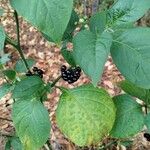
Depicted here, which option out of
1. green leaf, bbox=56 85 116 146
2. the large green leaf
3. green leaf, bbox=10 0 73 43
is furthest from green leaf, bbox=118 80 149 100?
green leaf, bbox=10 0 73 43

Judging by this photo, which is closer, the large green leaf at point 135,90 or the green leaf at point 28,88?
the green leaf at point 28,88

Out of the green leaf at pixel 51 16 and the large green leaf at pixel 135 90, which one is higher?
the green leaf at pixel 51 16

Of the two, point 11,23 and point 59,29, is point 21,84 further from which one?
point 11,23

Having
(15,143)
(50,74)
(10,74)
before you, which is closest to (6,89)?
(10,74)

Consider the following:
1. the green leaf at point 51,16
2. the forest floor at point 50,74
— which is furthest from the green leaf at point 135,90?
the forest floor at point 50,74

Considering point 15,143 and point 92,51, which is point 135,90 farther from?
point 15,143

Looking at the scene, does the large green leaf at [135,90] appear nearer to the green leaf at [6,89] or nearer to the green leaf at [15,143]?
the green leaf at [6,89]

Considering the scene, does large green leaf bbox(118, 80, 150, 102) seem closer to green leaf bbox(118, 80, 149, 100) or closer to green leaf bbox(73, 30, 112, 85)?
green leaf bbox(118, 80, 149, 100)

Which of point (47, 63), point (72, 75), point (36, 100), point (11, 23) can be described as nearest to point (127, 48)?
point (72, 75)
